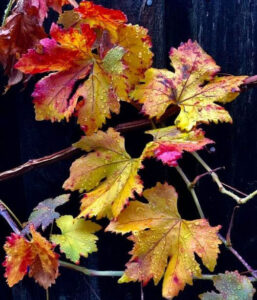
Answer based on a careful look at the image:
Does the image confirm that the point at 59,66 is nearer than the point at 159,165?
Yes

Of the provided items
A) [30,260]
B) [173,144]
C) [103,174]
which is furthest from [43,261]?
[173,144]

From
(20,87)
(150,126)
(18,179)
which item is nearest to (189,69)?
(150,126)

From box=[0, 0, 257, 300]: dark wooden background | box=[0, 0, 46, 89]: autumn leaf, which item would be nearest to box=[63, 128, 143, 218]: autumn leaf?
box=[0, 0, 257, 300]: dark wooden background

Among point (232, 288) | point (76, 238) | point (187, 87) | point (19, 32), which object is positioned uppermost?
point (19, 32)

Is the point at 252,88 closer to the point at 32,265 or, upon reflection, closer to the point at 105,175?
the point at 105,175

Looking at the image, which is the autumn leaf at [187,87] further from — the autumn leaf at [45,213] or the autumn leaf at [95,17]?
the autumn leaf at [45,213]

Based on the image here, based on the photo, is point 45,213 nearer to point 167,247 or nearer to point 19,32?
point 167,247
